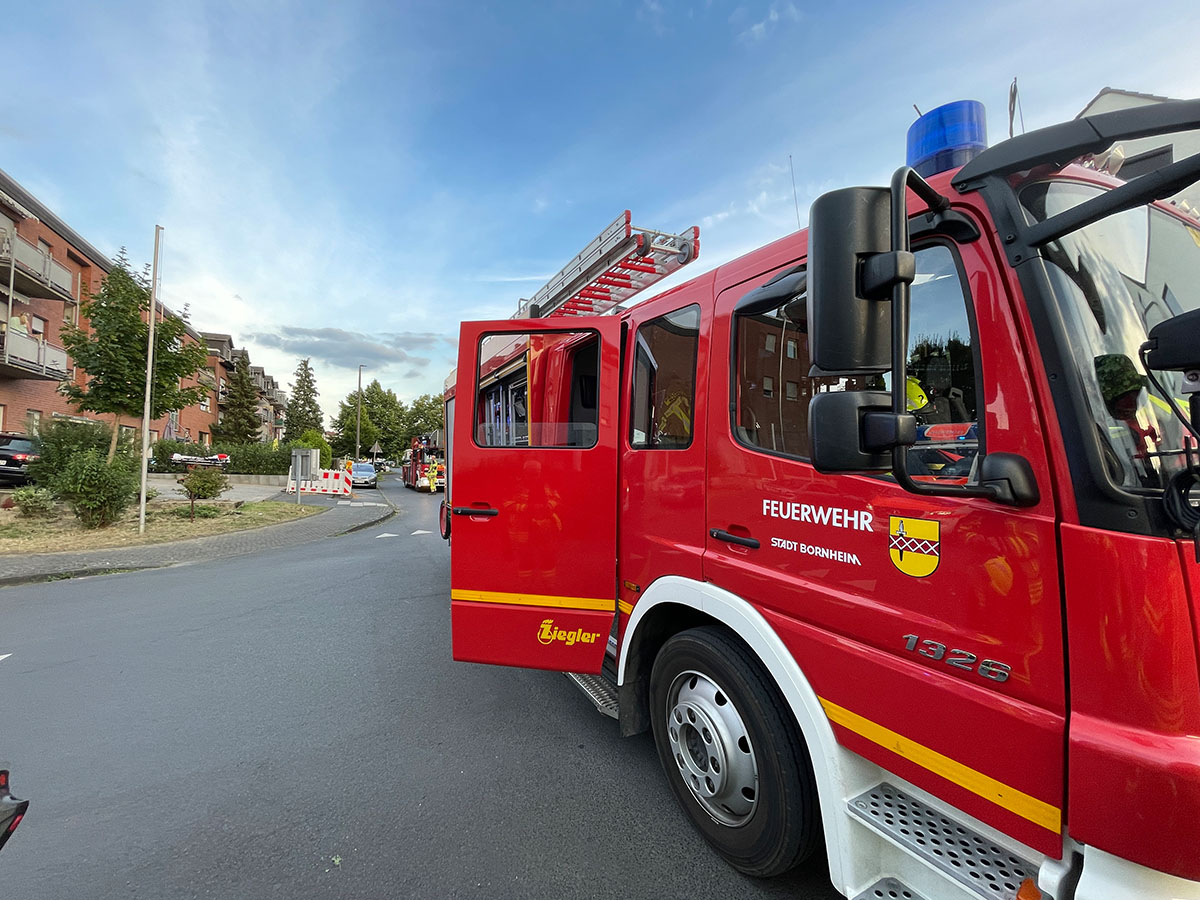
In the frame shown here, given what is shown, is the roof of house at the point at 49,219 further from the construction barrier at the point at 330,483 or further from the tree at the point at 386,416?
the tree at the point at 386,416

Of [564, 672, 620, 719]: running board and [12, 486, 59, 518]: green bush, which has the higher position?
[12, 486, 59, 518]: green bush

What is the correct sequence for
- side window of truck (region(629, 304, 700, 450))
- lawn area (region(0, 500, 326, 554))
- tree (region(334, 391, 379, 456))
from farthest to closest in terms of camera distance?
tree (region(334, 391, 379, 456))
lawn area (region(0, 500, 326, 554))
side window of truck (region(629, 304, 700, 450))

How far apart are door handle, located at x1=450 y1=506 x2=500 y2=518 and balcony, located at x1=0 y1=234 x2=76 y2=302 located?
86.5 feet

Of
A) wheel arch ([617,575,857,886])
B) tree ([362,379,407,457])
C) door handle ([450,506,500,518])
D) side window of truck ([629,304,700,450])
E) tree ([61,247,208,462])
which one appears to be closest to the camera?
wheel arch ([617,575,857,886])

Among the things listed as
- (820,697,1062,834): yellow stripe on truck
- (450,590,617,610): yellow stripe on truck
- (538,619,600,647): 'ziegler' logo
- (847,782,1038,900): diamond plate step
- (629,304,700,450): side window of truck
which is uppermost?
(629,304,700,450): side window of truck

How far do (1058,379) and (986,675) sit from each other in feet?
2.34

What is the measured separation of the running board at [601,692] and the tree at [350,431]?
57.8 m

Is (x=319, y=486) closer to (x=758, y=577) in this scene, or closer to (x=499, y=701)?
(x=499, y=701)

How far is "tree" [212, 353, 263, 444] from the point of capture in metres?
46.4

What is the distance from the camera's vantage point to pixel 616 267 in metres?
3.61

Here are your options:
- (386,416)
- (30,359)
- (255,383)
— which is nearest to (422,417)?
(386,416)

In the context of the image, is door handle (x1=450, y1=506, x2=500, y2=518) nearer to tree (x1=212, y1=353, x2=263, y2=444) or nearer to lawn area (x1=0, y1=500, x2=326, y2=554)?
lawn area (x1=0, y1=500, x2=326, y2=554)

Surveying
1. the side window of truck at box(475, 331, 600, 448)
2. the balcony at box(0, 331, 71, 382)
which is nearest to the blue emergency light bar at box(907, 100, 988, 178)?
the side window of truck at box(475, 331, 600, 448)

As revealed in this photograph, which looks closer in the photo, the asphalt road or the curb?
the asphalt road
